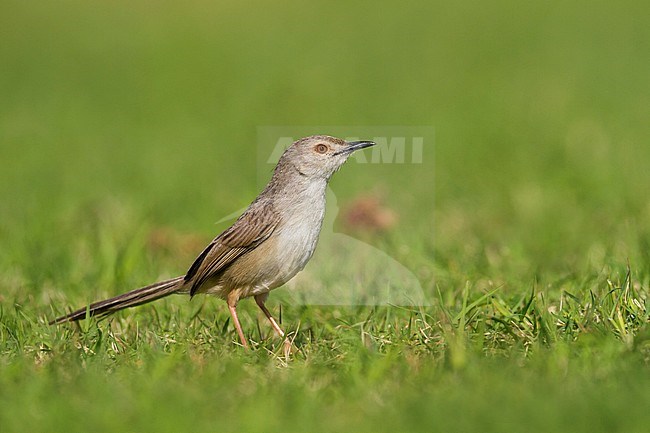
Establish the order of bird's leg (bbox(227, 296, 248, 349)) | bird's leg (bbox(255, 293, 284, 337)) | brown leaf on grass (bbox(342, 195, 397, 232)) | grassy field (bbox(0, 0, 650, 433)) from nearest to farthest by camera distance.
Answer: grassy field (bbox(0, 0, 650, 433)) < bird's leg (bbox(227, 296, 248, 349)) < bird's leg (bbox(255, 293, 284, 337)) < brown leaf on grass (bbox(342, 195, 397, 232))

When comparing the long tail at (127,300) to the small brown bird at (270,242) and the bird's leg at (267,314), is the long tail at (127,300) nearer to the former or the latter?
the small brown bird at (270,242)

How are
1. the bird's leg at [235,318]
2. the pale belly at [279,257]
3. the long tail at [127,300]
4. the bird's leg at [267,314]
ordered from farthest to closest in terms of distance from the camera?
the long tail at [127,300] < the bird's leg at [267,314] < the pale belly at [279,257] < the bird's leg at [235,318]

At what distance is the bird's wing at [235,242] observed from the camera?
6410 millimetres

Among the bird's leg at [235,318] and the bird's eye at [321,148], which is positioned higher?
the bird's eye at [321,148]

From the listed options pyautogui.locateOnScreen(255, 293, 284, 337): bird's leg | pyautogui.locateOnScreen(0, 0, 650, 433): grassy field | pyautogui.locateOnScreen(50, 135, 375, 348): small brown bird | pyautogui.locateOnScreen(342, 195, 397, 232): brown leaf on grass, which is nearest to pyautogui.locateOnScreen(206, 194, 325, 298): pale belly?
pyautogui.locateOnScreen(50, 135, 375, 348): small brown bird

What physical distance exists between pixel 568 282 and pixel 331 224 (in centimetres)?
265

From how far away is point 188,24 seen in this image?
22.6m

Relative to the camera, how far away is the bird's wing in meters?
6.41

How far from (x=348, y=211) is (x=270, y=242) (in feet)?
8.98

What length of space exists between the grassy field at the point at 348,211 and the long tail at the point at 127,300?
5.1 inches

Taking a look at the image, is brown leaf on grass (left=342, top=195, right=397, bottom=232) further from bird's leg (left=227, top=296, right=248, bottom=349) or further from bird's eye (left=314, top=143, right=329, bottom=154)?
bird's leg (left=227, top=296, right=248, bottom=349)

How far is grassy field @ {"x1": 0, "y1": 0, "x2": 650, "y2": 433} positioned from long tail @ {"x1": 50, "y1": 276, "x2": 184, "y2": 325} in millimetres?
130

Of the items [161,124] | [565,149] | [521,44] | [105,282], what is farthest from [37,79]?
[105,282]

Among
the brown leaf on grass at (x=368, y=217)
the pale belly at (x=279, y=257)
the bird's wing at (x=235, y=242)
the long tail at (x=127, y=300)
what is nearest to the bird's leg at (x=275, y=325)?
the pale belly at (x=279, y=257)
